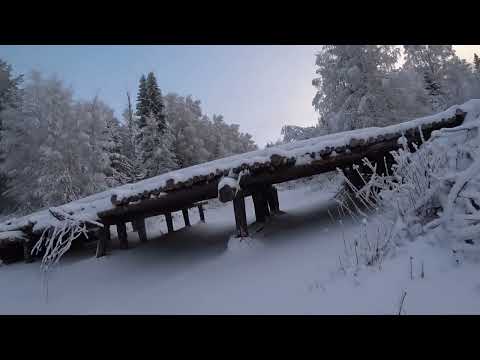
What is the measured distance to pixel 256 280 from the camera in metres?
4.34

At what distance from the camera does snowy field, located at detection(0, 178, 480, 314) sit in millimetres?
2775

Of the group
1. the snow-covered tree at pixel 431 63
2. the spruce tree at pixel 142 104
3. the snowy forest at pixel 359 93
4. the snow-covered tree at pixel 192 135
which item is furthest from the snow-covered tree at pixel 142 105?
the snow-covered tree at pixel 431 63

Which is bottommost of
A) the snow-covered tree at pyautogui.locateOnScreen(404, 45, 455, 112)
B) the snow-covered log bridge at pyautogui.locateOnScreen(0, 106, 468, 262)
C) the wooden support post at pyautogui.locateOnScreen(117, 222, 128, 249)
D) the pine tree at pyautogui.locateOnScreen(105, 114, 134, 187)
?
the wooden support post at pyautogui.locateOnScreen(117, 222, 128, 249)

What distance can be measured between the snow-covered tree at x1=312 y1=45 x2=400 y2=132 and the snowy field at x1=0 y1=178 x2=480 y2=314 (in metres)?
9.43

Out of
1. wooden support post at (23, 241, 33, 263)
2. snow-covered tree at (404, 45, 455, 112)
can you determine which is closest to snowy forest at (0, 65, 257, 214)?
wooden support post at (23, 241, 33, 263)

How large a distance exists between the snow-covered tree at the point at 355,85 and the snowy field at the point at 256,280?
943 cm

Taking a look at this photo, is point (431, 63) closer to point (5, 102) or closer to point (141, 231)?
point (141, 231)

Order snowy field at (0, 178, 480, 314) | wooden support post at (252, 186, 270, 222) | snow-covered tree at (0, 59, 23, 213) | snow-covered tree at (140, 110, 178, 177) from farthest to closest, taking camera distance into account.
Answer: snow-covered tree at (140, 110, 178, 177) → snow-covered tree at (0, 59, 23, 213) → wooden support post at (252, 186, 270, 222) → snowy field at (0, 178, 480, 314)

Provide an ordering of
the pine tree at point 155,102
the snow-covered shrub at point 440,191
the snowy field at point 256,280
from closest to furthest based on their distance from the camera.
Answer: the snowy field at point 256,280 → the snow-covered shrub at point 440,191 → the pine tree at point 155,102

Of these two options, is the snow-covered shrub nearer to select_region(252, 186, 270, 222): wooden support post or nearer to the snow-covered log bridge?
the snow-covered log bridge

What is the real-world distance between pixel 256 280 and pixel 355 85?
15.1 metres

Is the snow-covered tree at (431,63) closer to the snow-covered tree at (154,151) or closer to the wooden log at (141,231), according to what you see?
the snow-covered tree at (154,151)

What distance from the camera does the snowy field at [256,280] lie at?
9.11 ft
